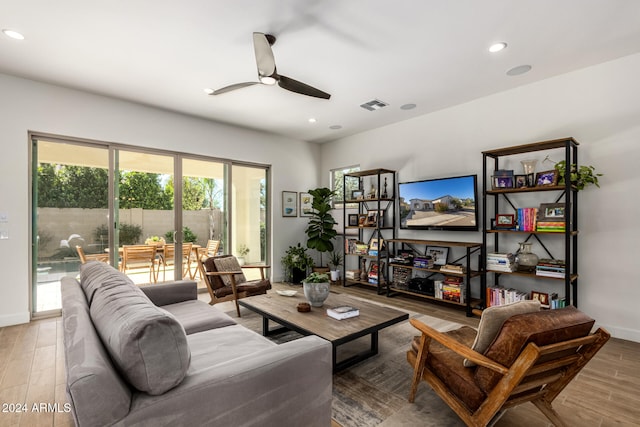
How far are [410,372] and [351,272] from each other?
10.5 feet

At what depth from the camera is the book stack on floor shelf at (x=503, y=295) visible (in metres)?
3.63

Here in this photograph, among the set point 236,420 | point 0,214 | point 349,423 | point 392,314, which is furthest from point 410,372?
point 0,214

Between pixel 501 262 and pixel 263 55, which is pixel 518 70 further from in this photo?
pixel 263 55

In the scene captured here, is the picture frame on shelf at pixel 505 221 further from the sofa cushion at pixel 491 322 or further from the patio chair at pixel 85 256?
the patio chair at pixel 85 256

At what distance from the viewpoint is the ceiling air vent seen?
4375mm

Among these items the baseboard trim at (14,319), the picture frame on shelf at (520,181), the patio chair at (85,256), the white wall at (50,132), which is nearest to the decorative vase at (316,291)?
the picture frame on shelf at (520,181)

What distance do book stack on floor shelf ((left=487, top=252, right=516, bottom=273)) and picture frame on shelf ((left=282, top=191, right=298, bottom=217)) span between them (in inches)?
144

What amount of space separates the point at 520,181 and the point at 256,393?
11.9ft

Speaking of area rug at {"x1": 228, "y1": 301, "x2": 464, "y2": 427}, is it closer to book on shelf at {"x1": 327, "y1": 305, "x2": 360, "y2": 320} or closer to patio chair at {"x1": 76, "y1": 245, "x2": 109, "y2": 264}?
book on shelf at {"x1": 327, "y1": 305, "x2": 360, "y2": 320}

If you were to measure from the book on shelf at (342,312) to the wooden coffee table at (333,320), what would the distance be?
0.03 m

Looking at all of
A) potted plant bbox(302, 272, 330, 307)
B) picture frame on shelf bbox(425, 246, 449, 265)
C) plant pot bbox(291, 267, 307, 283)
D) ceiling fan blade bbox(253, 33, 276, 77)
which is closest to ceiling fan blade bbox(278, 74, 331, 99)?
ceiling fan blade bbox(253, 33, 276, 77)

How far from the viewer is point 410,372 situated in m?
2.48

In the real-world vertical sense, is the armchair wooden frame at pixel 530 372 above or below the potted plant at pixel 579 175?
below

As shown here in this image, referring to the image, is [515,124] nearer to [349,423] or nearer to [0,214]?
[349,423]
